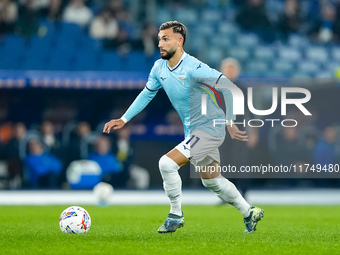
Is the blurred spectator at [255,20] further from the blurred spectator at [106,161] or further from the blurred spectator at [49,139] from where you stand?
the blurred spectator at [49,139]

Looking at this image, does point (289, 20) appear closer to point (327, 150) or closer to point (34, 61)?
point (327, 150)

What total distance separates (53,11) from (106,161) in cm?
508

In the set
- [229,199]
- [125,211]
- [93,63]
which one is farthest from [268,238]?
[93,63]

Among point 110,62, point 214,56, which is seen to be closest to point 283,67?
point 214,56

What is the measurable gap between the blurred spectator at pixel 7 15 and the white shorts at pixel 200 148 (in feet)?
41.7

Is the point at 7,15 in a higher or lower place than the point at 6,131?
higher

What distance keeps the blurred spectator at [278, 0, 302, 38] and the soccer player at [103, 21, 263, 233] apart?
14.6 m

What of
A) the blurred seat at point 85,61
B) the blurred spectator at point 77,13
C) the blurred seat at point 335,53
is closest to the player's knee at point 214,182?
the blurred seat at point 85,61

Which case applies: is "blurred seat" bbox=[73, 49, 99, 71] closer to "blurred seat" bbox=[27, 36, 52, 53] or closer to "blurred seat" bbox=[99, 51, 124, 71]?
"blurred seat" bbox=[99, 51, 124, 71]

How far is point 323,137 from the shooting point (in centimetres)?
1773

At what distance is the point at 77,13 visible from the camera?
20188 mm

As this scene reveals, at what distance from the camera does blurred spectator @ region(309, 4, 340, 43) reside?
22188 mm

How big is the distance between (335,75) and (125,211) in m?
9.71

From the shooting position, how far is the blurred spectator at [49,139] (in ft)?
56.5
